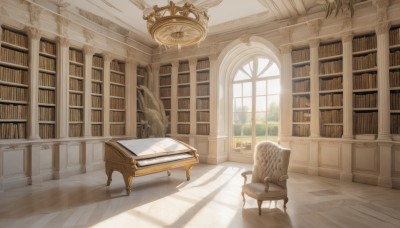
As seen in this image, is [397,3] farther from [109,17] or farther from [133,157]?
[109,17]

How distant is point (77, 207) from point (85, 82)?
3.40 metres

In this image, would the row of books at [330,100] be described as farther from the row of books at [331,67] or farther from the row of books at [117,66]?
the row of books at [117,66]

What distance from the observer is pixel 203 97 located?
7133 millimetres

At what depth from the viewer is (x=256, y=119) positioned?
6.96m

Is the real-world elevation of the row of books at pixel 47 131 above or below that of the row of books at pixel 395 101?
below

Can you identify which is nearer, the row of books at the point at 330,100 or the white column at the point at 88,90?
the row of books at the point at 330,100

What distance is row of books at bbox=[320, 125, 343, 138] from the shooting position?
17.3 feet

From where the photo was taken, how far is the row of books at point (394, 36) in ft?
15.2

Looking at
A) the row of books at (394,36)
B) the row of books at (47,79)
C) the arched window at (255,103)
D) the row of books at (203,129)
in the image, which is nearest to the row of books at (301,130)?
the arched window at (255,103)

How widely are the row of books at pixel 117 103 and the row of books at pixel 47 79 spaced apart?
162 centimetres

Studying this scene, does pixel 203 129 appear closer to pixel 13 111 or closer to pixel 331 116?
pixel 331 116

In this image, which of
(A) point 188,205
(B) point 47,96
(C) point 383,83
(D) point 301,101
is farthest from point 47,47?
(C) point 383,83

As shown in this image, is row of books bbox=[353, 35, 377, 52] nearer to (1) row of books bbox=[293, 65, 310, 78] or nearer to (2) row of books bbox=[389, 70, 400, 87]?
(2) row of books bbox=[389, 70, 400, 87]

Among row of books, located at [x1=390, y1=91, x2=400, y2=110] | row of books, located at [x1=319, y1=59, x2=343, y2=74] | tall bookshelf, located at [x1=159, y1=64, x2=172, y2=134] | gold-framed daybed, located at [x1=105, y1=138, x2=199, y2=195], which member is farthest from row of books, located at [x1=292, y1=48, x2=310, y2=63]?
tall bookshelf, located at [x1=159, y1=64, x2=172, y2=134]
